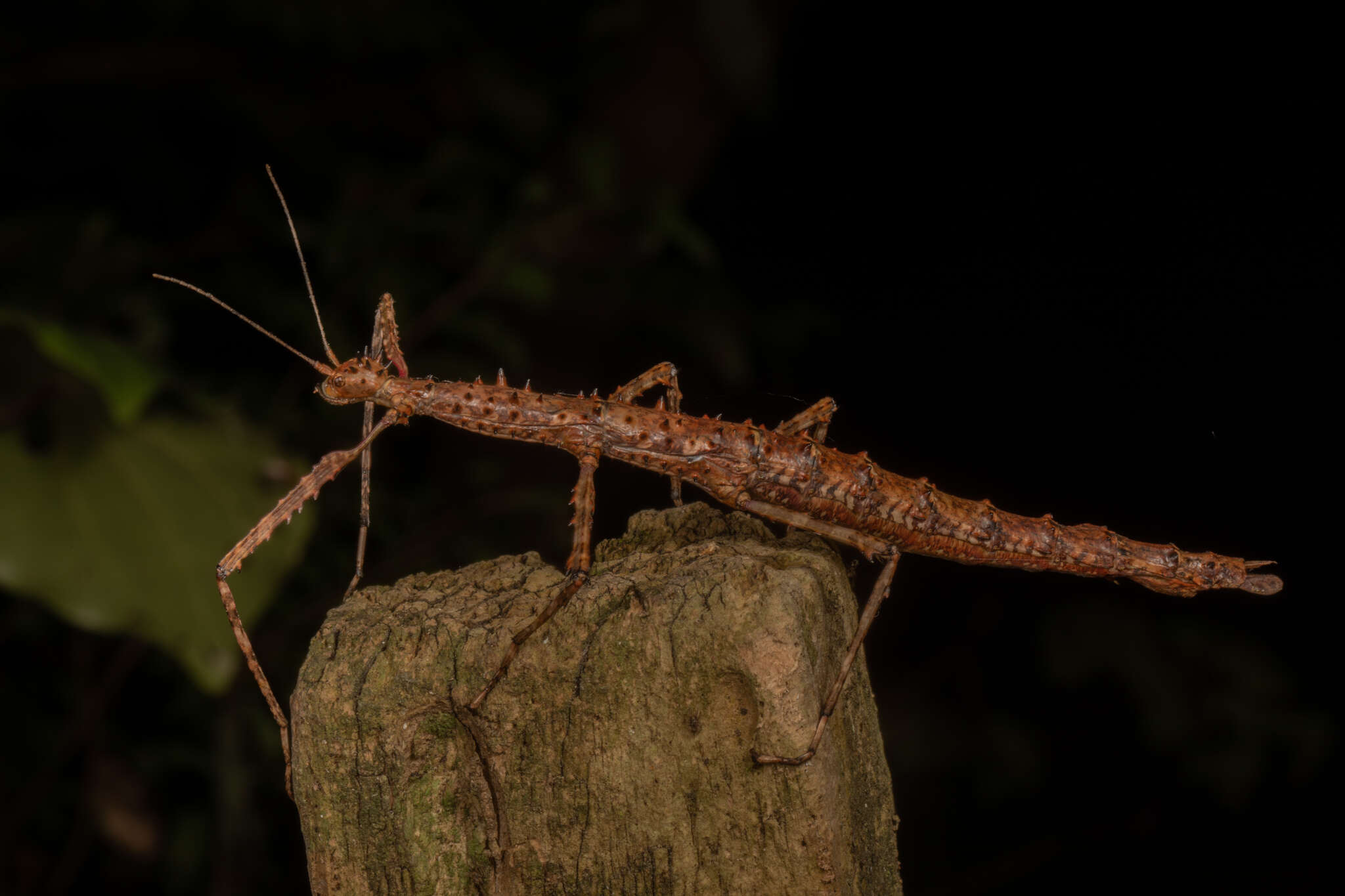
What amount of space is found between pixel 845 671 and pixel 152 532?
2.55 metres

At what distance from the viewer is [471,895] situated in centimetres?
209

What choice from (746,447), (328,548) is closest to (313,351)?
(328,548)

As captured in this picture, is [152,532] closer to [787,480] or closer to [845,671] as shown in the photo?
[787,480]

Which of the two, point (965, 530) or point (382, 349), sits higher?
point (382, 349)

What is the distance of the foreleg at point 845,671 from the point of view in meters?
1.85

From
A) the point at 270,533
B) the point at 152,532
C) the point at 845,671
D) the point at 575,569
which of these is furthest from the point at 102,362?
the point at 845,671

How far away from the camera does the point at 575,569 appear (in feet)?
7.00

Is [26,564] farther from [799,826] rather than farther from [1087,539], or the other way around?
[1087,539]

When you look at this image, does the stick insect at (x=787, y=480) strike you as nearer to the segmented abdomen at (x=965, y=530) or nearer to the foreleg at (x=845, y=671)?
the segmented abdomen at (x=965, y=530)

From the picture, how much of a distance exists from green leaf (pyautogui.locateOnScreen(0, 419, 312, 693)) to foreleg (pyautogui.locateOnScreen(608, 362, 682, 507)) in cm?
134

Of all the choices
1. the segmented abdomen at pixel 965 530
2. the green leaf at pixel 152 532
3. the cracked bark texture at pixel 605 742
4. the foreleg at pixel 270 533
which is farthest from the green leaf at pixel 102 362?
the segmented abdomen at pixel 965 530

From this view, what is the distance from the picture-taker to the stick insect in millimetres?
2641

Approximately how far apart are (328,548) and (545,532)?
97cm

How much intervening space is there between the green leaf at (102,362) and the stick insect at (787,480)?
22.7 inches
